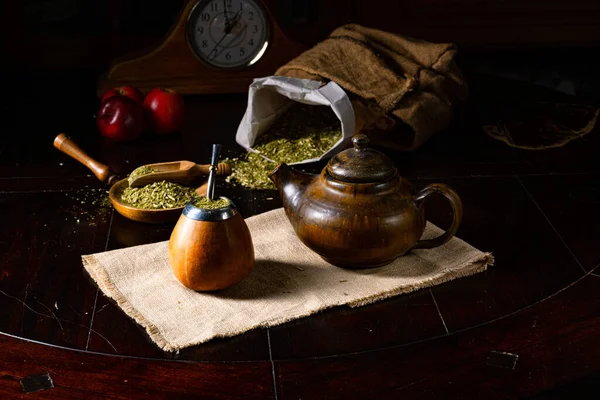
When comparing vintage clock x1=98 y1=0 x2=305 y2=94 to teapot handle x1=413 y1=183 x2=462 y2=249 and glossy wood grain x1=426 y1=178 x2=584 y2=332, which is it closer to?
glossy wood grain x1=426 y1=178 x2=584 y2=332

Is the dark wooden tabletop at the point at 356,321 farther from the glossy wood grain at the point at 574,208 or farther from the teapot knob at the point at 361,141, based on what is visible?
the teapot knob at the point at 361,141

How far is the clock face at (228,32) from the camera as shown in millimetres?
2166

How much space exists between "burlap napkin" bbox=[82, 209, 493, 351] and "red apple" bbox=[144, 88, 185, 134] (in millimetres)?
617

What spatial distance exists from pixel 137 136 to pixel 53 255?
604mm

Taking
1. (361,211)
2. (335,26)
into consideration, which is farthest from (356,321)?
(335,26)

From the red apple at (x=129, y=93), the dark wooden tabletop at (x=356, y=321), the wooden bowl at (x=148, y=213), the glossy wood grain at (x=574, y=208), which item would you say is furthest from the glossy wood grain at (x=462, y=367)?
the red apple at (x=129, y=93)

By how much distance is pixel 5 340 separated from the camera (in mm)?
1178

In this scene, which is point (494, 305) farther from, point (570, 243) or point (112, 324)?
point (112, 324)

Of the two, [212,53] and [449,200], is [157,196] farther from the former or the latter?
[212,53]

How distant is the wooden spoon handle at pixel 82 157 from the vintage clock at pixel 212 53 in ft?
1.24

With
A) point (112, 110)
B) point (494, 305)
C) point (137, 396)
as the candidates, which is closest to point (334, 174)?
point (494, 305)

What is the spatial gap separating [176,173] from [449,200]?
585 millimetres

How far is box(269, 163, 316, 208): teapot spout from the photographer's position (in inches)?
53.6

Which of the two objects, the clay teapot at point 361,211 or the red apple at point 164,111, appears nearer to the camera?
the clay teapot at point 361,211
